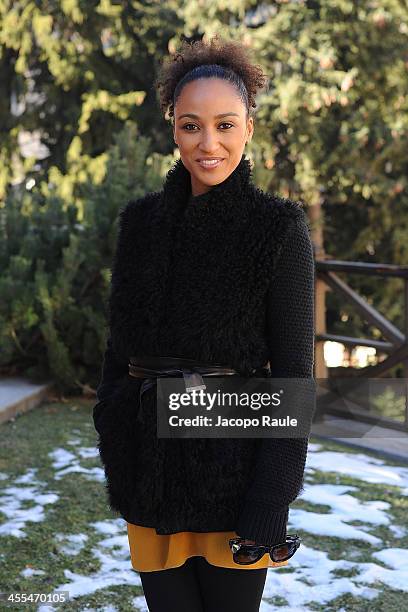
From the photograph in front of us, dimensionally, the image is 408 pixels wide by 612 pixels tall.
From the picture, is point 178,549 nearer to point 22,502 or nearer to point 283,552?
point 283,552

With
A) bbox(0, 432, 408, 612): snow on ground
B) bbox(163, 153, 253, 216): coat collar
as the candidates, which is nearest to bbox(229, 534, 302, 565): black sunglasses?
bbox(163, 153, 253, 216): coat collar

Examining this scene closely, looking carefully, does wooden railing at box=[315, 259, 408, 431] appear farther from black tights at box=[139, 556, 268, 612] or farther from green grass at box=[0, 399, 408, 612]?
black tights at box=[139, 556, 268, 612]

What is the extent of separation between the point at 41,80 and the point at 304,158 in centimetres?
413

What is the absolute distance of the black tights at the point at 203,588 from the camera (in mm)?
1622

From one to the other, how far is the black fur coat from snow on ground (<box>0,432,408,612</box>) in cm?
137

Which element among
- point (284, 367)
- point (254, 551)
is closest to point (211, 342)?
point (284, 367)

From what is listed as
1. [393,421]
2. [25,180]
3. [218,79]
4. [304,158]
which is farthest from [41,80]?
[218,79]

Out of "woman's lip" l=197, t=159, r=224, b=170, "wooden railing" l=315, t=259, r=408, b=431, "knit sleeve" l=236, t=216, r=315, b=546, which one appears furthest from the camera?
"wooden railing" l=315, t=259, r=408, b=431

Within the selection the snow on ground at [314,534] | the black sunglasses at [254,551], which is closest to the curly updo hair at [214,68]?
the black sunglasses at [254,551]

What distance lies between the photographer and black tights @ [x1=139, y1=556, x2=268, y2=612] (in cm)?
162

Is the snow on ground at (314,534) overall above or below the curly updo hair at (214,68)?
below

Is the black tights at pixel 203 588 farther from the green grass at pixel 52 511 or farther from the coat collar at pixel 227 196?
the green grass at pixel 52 511

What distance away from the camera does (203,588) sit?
1.67 metres

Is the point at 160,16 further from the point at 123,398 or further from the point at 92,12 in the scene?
the point at 123,398
